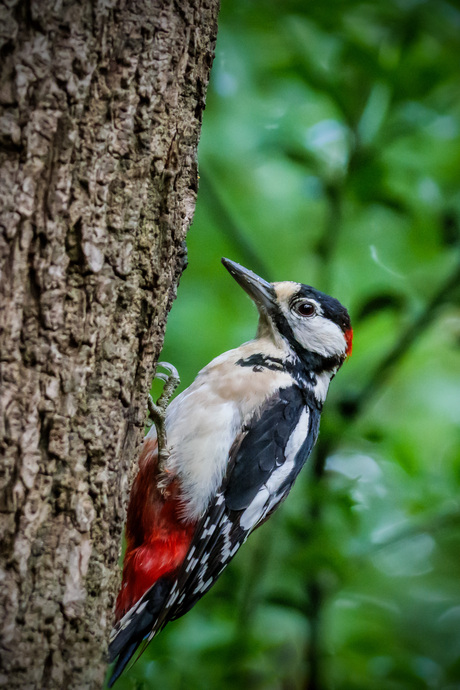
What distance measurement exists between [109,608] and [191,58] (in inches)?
50.3

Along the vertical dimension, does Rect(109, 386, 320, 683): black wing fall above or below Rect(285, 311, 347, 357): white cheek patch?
below

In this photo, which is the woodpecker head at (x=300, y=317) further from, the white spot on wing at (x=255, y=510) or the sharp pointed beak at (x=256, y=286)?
the white spot on wing at (x=255, y=510)

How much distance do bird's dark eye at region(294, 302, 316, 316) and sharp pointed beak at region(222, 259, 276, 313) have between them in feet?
0.34

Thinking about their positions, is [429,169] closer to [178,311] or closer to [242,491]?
[178,311]

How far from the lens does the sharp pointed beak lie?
2535 mm

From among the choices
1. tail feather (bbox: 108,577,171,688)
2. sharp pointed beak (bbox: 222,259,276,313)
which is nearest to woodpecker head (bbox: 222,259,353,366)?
sharp pointed beak (bbox: 222,259,276,313)

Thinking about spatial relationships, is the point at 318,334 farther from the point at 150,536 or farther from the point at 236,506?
the point at 150,536

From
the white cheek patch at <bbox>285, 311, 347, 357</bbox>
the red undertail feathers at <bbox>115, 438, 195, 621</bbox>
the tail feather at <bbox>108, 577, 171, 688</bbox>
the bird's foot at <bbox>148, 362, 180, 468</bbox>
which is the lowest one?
the tail feather at <bbox>108, 577, 171, 688</bbox>

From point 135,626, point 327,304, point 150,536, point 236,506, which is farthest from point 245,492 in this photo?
point 327,304

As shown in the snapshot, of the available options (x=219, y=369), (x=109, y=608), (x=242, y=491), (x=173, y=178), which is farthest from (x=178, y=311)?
(x=109, y=608)

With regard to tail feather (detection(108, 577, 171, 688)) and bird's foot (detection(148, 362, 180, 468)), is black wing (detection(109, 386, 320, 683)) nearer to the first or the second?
tail feather (detection(108, 577, 171, 688))

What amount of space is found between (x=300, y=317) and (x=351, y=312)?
0.49 meters

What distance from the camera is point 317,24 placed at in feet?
8.59

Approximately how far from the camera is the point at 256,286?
2.61 m
